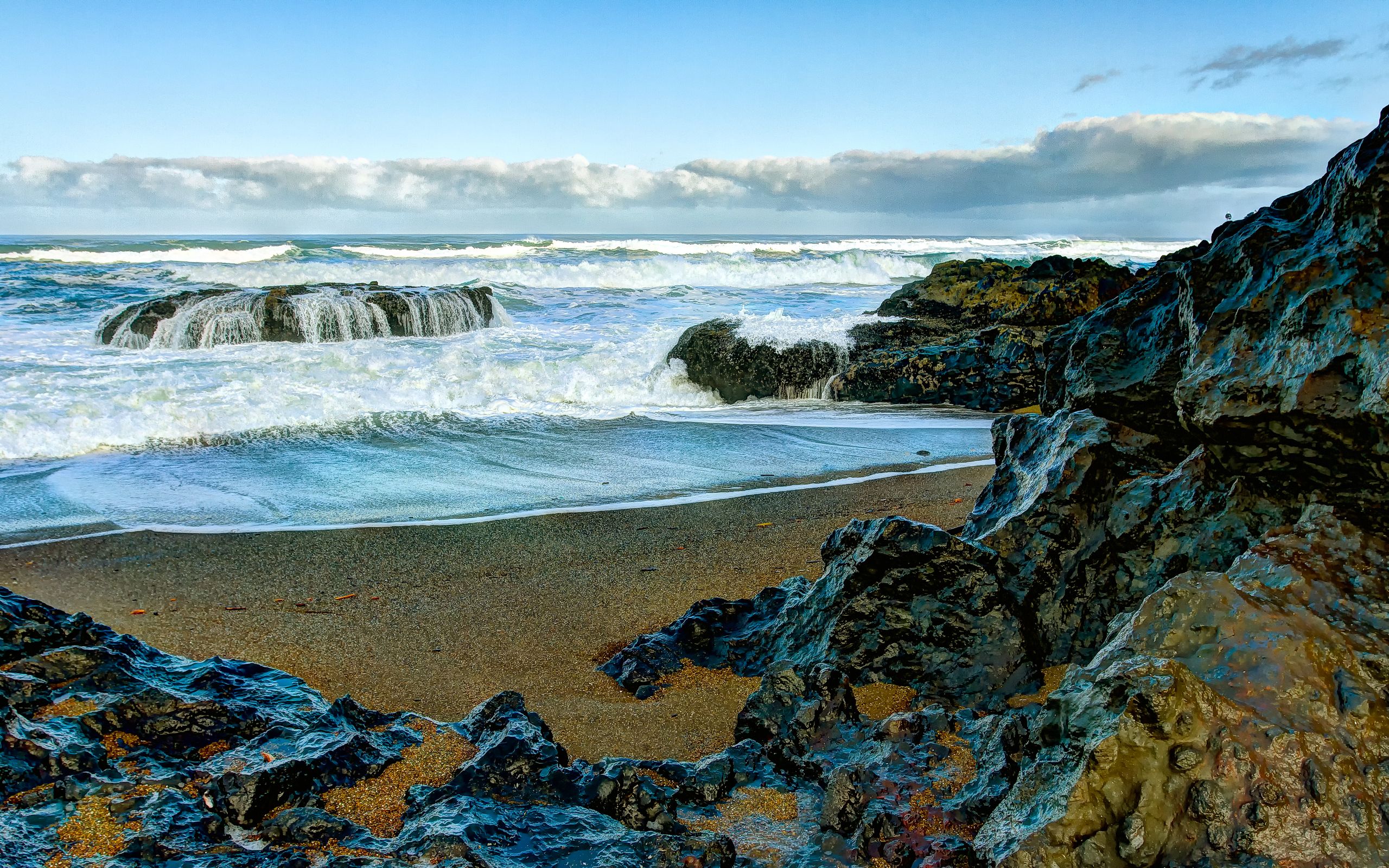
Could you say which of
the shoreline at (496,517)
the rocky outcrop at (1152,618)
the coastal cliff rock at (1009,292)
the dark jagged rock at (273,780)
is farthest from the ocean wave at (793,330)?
the dark jagged rock at (273,780)

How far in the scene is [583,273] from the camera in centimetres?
2653

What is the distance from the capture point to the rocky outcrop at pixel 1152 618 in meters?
1.39

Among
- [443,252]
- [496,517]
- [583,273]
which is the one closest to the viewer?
[496,517]

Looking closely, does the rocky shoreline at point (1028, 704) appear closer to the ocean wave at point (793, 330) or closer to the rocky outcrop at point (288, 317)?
the ocean wave at point (793, 330)

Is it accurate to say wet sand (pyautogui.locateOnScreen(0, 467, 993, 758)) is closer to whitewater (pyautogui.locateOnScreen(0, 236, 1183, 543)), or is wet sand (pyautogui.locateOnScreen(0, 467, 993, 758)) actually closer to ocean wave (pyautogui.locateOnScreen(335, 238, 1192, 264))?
whitewater (pyautogui.locateOnScreen(0, 236, 1183, 543))

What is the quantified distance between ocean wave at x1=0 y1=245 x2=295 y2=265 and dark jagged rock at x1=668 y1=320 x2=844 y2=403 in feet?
77.1

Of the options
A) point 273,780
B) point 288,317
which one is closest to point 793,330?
point 288,317

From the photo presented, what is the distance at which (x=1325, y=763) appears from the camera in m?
1.37

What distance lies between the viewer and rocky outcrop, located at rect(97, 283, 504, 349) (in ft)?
39.7

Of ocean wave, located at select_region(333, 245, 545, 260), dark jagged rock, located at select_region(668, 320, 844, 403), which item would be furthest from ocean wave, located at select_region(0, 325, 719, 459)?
ocean wave, located at select_region(333, 245, 545, 260)

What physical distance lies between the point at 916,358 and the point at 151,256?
3208cm

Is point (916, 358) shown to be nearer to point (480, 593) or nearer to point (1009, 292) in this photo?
point (1009, 292)

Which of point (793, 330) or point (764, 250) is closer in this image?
point (793, 330)

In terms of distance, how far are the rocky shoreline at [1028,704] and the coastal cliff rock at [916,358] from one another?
6.04 meters
